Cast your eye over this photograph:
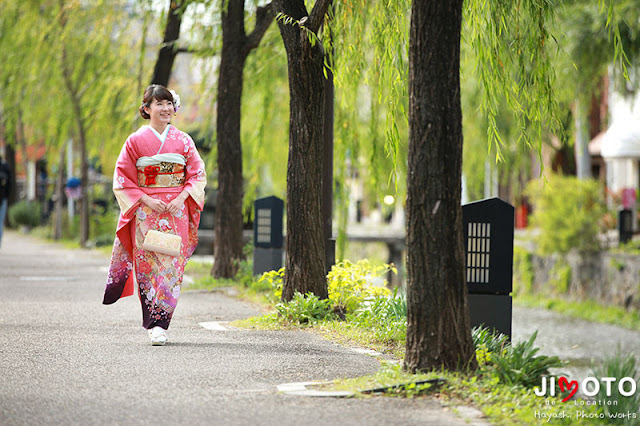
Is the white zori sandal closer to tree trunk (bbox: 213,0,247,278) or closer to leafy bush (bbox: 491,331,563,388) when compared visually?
leafy bush (bbox: 491,331,563,388)

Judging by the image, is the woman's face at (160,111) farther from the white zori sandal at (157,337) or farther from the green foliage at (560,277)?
the green foliage at (560,277)

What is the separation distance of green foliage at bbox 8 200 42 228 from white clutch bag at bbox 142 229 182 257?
27.5 meters

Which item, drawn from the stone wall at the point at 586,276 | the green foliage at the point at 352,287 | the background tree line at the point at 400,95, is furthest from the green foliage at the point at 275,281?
the stone wall at the point at 586,276

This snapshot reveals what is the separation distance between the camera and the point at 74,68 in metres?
22.8

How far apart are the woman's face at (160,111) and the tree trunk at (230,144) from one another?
5.74m

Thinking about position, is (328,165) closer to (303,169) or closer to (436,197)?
(303,169)

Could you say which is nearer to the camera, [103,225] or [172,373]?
[172,373]

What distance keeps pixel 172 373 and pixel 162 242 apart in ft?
5.07

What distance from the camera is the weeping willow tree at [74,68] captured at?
20.4m

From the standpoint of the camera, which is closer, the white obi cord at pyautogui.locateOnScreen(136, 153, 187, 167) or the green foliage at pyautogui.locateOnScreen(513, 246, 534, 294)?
the white obi cord at pyautogui.locateOnScreen(136, 153, 187, 167)

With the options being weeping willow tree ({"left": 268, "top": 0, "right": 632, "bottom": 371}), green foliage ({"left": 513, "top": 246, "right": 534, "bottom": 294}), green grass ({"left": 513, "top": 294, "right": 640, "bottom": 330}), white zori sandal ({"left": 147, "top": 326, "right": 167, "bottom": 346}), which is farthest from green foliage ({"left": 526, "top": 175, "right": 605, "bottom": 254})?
white zori sandal ({"left": 147, "top": 326, "right": 167, "bottom": 346})

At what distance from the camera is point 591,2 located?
20516 millimetres

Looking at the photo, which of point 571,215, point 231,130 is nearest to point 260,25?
point 231,130

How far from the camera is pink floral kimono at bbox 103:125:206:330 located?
300 inches
